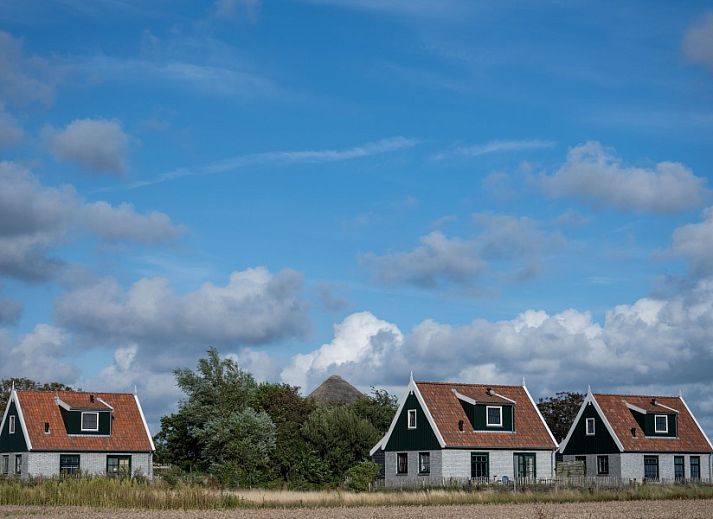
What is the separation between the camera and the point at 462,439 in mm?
70188

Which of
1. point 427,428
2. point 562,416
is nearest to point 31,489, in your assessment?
point 427,428

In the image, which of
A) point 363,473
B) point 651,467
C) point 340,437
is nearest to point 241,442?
point 340,437

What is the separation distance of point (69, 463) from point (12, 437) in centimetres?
500

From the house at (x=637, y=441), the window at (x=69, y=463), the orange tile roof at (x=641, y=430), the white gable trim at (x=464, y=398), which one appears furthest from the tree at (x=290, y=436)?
the orange tile roof at (x=641, y=430)

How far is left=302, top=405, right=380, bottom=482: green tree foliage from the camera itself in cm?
7850

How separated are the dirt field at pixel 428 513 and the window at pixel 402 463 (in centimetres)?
2296

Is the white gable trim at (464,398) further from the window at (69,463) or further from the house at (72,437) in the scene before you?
the window at (69,463)

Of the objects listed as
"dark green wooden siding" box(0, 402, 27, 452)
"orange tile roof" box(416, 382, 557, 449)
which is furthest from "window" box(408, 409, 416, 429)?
"dark green wooden siding" box(0, 402, 27, 452)

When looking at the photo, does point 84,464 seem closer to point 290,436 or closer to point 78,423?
point 78,423

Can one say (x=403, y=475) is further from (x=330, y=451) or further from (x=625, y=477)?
(x=625, y=477)

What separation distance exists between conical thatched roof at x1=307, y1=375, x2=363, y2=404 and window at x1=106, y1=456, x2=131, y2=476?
126ft

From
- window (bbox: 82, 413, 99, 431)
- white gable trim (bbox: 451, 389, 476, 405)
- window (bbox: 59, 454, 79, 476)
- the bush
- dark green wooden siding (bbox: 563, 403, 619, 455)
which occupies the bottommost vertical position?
the bush

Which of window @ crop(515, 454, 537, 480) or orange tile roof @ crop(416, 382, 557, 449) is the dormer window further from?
window @ crop(515, 454, 537, 480)

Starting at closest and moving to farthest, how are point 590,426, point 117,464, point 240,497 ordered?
point 240,497 < point 117,464 < point 590,426
